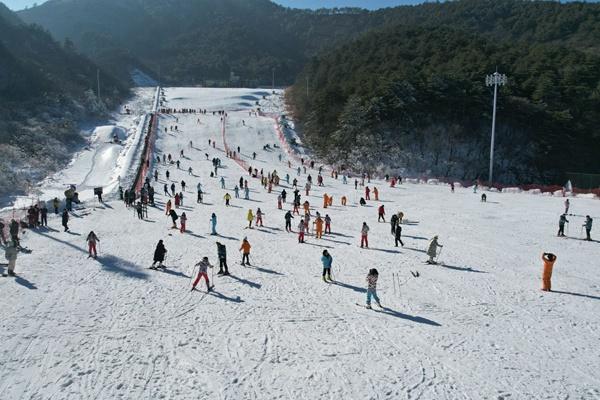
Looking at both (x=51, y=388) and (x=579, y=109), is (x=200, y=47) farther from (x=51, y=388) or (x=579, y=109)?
(x=51, y=388)

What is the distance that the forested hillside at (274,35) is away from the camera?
9775 cm

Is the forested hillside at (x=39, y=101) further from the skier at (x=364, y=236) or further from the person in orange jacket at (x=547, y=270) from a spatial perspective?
the person in orange jacket at (x=547, y=270)

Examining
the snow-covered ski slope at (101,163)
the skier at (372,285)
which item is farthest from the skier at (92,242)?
the snow-covered ski slope at (101,163)

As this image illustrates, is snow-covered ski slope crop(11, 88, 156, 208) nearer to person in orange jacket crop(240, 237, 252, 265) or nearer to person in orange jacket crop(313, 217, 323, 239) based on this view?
person in orange jacket crop(313, 217, 323, 239)

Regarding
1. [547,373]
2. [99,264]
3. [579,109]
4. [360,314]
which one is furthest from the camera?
[579,109]

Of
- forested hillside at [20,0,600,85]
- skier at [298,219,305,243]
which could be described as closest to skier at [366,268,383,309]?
skier at [298,219,305,243]

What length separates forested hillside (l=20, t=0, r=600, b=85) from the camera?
97750 mm

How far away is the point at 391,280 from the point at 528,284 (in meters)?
4.12

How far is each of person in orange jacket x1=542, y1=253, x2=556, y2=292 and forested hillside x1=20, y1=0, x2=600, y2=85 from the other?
7445cm

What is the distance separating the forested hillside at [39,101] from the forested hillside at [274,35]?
98.3 feet

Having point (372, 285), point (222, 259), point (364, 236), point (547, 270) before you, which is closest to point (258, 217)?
point (364, 236)

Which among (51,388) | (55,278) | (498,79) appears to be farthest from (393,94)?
(51,388)

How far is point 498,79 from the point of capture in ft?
132

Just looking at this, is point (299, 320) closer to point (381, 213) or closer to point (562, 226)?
point (381, 213)
